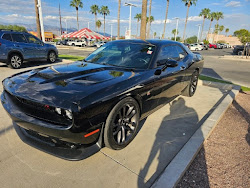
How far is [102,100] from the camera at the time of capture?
1999mm

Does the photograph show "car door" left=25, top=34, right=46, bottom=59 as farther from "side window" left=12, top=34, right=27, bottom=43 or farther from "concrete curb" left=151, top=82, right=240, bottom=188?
"concrete curb" left=151, top=82, right=240, bottom=188

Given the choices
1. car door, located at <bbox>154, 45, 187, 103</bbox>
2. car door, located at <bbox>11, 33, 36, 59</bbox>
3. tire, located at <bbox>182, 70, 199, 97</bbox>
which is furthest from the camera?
car door, located at <bbox>11, 33, 36, 59</bbox>

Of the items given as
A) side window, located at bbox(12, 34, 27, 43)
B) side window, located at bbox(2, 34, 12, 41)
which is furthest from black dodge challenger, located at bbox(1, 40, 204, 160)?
side window, located at bbox(12, 34, 27, 43)

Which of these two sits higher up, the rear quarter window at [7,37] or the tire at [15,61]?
the rear quarter window at [7,37]

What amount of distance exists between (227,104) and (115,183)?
3.44m

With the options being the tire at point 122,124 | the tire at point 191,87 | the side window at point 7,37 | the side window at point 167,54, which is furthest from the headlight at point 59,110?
the side window at point 7,37

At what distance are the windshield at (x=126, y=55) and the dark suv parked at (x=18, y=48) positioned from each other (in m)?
5.78

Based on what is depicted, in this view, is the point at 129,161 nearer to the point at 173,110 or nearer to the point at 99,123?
the point at 99,123

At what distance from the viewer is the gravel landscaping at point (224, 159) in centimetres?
203

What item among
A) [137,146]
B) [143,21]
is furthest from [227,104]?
[143,21]

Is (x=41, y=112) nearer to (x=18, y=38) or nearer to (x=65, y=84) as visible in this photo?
(x=65, y=84)

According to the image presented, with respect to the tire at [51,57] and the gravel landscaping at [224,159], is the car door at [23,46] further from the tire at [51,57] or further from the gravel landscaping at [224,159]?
the gravel landscaping at [224,159]

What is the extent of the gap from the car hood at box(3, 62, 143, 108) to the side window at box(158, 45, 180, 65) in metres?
0.84

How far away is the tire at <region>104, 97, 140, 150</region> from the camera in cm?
218
